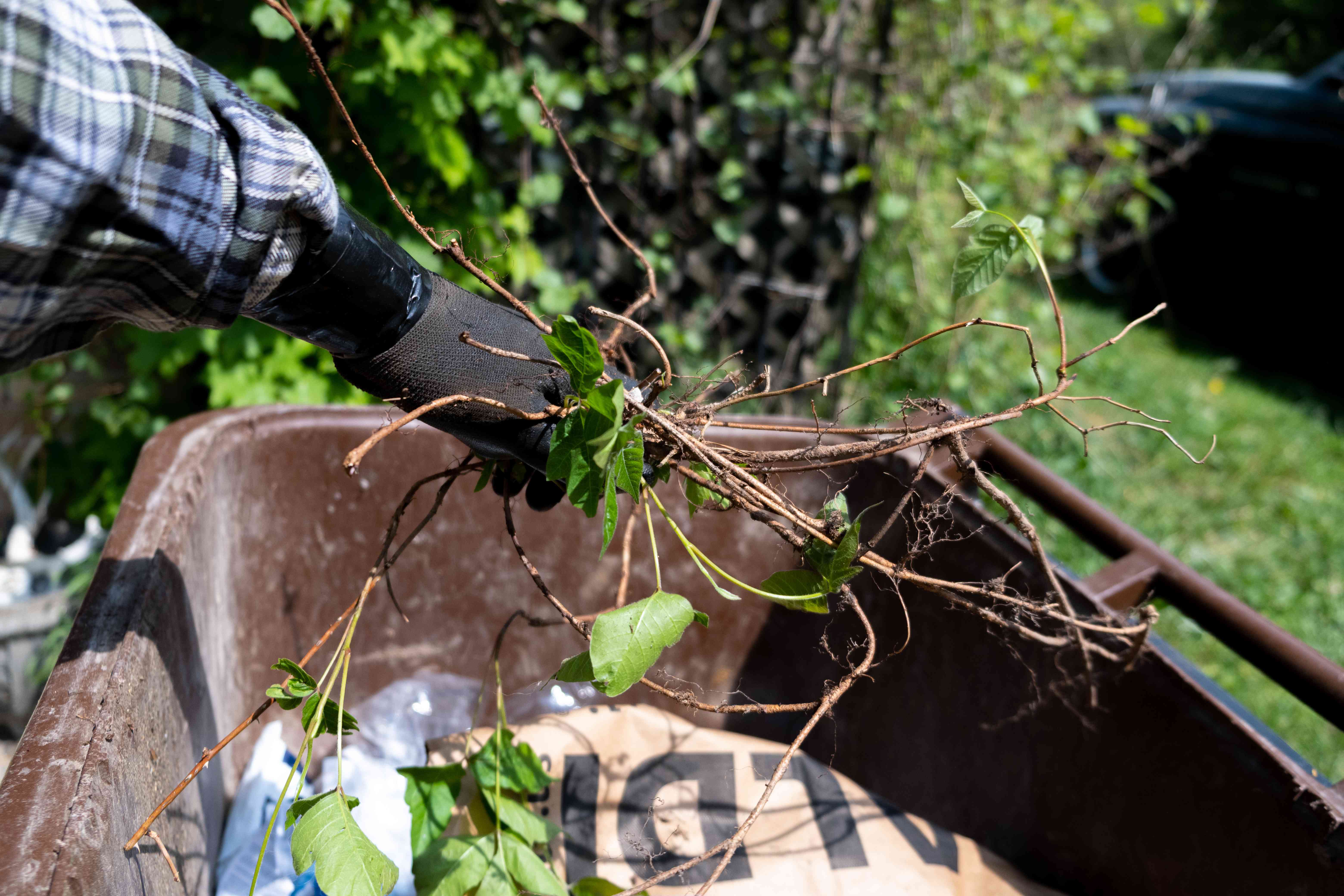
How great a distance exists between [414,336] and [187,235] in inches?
9.8

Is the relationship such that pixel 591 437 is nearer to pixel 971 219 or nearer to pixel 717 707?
pixel 717 707

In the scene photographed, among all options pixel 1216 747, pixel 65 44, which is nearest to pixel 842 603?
pixel 1216 747

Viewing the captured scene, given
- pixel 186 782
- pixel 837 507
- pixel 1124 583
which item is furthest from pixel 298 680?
pixel 1124 583

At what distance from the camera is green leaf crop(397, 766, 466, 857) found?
1.06m

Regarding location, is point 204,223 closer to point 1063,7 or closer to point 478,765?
point 478,765

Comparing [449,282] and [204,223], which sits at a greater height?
[204,223]

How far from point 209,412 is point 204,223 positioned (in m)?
0.70

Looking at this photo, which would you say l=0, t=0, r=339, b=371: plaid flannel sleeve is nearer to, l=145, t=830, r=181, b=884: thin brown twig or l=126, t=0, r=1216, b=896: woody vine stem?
l=126, t=0, r=1216, b=896: woody vine stem

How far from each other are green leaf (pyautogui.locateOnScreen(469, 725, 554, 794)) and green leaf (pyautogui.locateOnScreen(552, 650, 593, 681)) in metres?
0.31

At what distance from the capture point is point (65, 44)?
23.2 inches

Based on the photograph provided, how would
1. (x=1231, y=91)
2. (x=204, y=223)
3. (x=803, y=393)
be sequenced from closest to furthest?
(x=204, y=223), (x=803, y=393), (x=1231, y=91)

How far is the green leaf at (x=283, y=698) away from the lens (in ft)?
2.57

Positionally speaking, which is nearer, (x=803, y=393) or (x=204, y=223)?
(x=204, y=223)

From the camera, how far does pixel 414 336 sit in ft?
2.94
